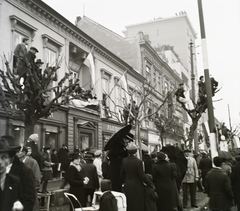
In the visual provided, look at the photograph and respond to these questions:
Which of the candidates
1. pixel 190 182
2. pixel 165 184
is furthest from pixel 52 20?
pixel 165 184

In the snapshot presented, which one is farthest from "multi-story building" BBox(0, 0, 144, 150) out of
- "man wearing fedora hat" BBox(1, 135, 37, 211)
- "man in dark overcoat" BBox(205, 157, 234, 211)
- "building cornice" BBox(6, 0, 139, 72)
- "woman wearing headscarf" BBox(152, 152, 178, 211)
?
"man wearing fedora hat" BBox(1, 135, 37, 211)

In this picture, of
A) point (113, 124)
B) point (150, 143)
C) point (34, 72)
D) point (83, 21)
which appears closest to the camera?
point (34, 72)

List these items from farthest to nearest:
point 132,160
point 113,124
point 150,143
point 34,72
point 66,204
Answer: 1. point 150,143
2. point 113,124
3. point 34,72
4. point 66,204
5. point 132,160

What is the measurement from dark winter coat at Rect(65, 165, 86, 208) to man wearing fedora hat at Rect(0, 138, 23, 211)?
356 centimetres

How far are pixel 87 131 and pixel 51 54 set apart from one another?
20.5 feet

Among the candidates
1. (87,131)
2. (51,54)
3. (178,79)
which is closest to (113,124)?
(87,131)

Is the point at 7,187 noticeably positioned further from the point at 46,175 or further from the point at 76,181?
the point at 46,175

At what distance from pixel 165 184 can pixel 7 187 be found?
5179 mm

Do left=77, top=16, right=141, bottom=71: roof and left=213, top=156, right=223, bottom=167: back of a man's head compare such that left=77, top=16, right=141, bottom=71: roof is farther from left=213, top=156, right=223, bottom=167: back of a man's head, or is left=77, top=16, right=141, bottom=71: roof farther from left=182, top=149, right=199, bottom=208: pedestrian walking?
left=213, top=156, right=223, bottom=167: back of a man's head

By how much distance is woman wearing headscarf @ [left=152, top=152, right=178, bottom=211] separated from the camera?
7.87 metres

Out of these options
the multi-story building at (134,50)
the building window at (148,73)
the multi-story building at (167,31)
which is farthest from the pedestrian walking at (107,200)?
the multi-story building at (167,31)

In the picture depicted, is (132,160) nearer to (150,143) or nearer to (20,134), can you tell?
(20,134)

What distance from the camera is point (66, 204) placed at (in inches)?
428

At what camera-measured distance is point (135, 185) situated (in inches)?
270
